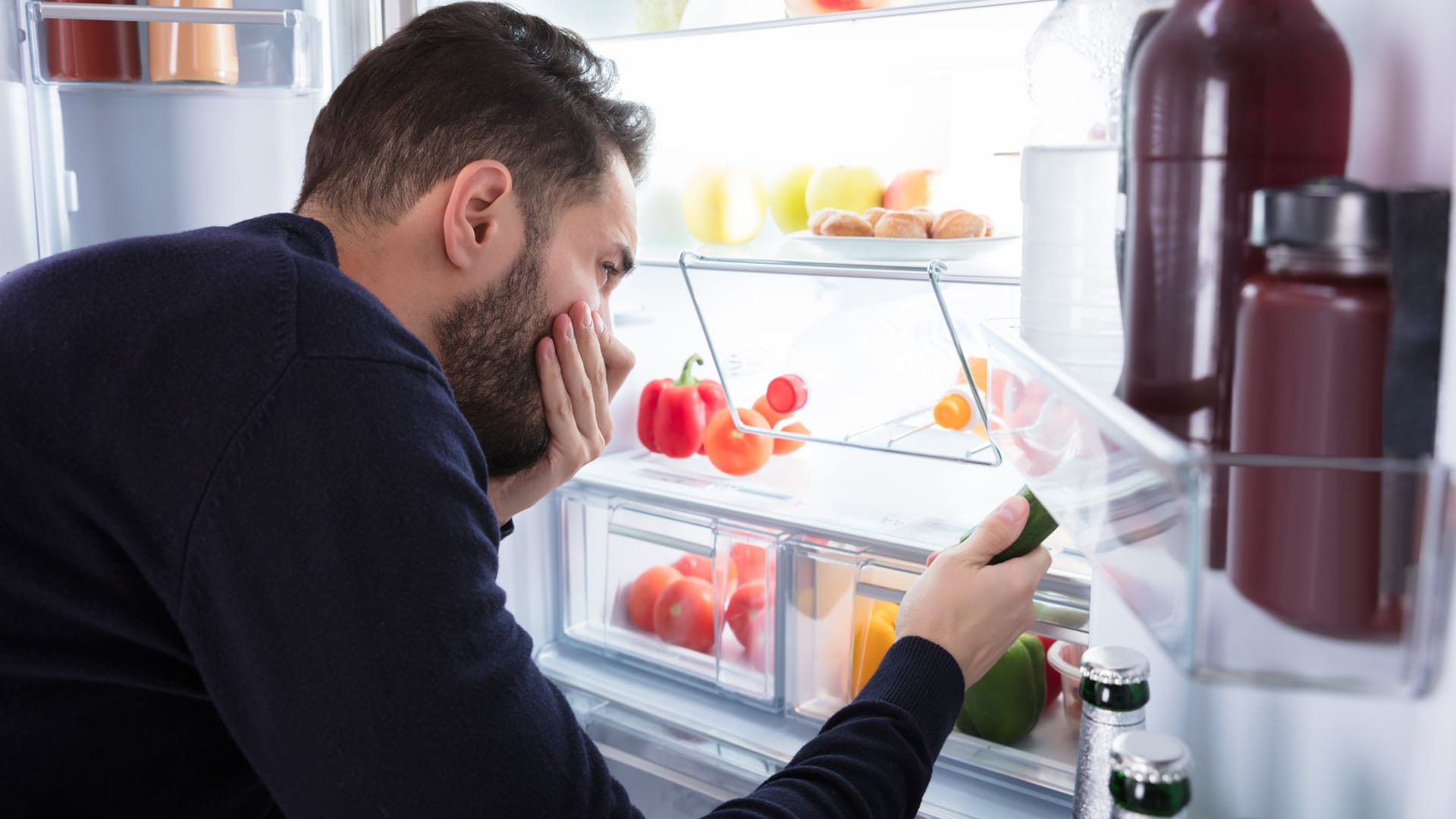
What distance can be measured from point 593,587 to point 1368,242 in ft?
5.22

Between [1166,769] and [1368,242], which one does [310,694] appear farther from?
[1368,242]

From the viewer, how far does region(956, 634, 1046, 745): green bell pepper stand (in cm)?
142

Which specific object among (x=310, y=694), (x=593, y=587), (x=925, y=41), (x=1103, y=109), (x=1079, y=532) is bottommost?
(x=593, y=587)

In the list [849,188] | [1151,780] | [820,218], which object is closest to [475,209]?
[820,218]

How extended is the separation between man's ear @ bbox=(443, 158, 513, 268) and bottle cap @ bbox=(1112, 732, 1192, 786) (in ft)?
2.35

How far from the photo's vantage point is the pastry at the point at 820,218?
1.52 metres

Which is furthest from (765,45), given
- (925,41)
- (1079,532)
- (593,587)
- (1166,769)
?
(1166,769)

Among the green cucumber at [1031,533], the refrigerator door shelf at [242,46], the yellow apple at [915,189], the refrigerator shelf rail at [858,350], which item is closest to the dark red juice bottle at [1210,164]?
the green cucumber at [1031,533]

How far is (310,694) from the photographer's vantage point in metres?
0.74

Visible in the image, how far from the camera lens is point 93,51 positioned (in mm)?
1563

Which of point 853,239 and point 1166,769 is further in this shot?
point 853,239

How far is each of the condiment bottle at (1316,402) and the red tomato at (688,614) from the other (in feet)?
4.45

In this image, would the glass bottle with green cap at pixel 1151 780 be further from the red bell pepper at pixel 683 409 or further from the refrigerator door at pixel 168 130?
the refrigerator door at pixel 168 130

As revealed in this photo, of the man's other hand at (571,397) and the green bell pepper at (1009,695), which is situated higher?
the man's other hand at (571,397)
